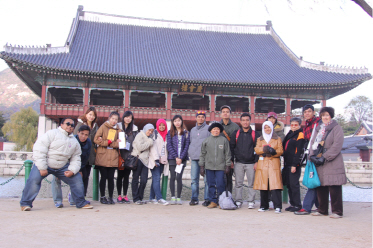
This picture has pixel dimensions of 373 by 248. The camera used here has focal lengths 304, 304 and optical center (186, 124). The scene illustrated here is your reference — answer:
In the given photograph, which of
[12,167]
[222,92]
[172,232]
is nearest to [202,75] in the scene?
[222,92]

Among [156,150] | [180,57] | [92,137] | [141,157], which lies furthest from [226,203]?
[180,57]

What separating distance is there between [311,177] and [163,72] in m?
14.7

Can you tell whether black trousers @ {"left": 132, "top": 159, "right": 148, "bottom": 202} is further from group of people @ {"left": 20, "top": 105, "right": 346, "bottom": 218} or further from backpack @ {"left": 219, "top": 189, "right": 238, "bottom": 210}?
backpack @ {"left": 219, "top": 189, "right": 238, "bottom": 210}

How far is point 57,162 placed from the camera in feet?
14.9

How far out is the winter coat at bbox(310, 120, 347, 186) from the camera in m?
4.43

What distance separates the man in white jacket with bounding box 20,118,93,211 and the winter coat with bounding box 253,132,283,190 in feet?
8.99

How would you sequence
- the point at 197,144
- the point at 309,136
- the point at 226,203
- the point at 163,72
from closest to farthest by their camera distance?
1. the point at 226,203
2. the point at 309,136
3. the point at 197,144
4. the point at 163,72

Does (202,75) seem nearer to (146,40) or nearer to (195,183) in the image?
(146,40)

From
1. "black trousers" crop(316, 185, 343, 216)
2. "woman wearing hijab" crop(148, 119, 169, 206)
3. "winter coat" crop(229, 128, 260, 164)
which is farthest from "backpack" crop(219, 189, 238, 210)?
"black trousers" crop(316, 185, 343, 216)

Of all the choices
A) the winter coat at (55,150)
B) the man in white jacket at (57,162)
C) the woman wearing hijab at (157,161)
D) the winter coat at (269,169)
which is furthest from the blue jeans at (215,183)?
the winter coat at (55,150)

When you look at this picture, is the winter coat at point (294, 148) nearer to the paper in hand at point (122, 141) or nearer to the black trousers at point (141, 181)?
the black trousers at point (141, 181)

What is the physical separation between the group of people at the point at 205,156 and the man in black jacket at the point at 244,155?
0.02 m

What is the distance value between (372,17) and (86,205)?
14.7ft

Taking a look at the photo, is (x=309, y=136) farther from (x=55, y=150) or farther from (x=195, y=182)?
(x=55, y=150)
